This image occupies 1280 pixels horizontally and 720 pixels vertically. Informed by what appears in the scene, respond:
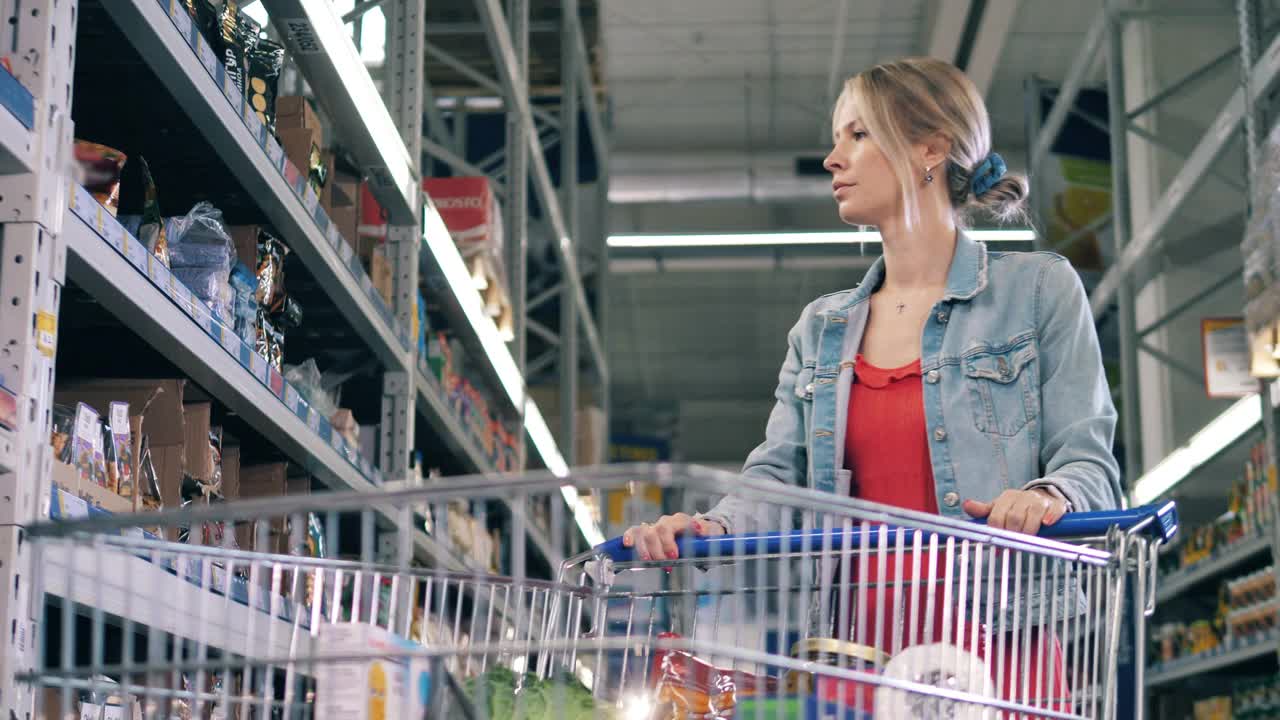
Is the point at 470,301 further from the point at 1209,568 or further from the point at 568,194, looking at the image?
the point at 1209,568

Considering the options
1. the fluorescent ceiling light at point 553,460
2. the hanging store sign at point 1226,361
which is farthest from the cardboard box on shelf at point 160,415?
the hanging store sign at point 1226,361

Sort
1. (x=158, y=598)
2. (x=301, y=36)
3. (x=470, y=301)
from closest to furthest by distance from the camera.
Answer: (x=158, y=598), (x=301, y=36), (x=470, y=301)

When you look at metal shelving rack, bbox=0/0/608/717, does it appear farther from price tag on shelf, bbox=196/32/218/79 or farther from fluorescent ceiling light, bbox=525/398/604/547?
fluorescent ceiling light, bbox=525/398/604/547

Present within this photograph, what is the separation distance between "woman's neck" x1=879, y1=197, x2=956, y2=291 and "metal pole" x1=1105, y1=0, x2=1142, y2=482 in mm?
5676

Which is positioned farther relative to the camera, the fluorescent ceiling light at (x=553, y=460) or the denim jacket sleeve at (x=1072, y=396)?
the fluorescent ceiling light at (x=553, y=460)

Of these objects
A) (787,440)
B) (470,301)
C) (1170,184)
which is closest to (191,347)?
(787,440)

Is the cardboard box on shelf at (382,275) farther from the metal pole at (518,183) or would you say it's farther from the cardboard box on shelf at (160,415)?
the metal pole at (518,183)

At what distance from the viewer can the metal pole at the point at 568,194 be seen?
7.38 meters

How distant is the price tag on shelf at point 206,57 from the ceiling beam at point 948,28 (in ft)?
24.6

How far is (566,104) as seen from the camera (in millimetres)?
Result: 7422

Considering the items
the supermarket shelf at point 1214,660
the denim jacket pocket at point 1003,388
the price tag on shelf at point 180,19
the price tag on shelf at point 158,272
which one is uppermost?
the price tag on shelf at point 180,19

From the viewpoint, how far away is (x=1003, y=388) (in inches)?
79.4

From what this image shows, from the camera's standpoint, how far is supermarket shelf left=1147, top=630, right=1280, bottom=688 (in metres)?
5.61

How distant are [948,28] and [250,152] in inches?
304
